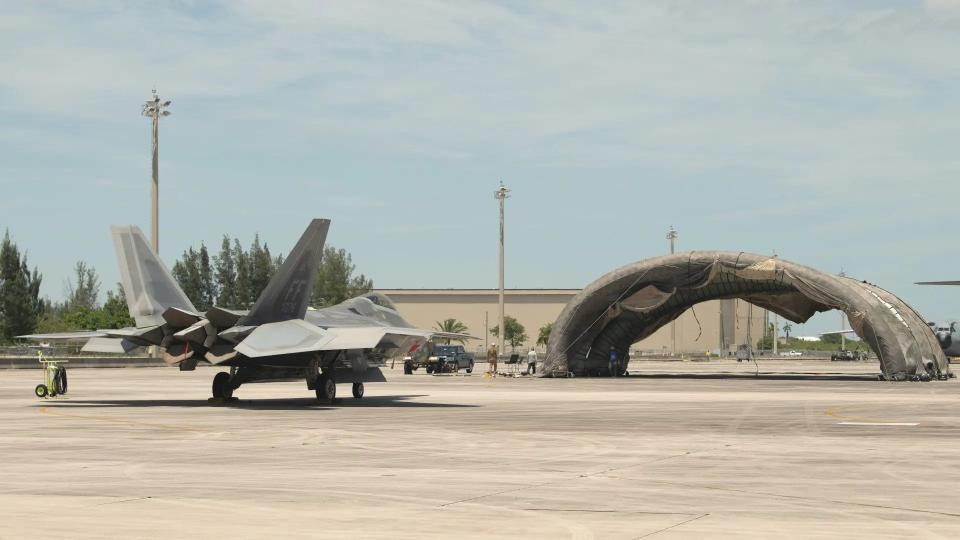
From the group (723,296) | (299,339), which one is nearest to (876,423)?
(299,339)

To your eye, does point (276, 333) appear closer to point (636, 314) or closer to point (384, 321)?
point (384, 321)

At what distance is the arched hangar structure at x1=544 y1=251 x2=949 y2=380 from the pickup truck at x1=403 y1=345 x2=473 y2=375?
12398 mm

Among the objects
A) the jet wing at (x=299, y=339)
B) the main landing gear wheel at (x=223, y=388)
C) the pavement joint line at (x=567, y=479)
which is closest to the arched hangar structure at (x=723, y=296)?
the main landing gear wheel at (x=223, y=388)

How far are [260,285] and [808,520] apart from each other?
120 meters

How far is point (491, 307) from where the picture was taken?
597 ft

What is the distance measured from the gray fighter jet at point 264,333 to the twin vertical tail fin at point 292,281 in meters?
0.03

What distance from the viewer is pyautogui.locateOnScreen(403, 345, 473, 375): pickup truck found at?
217 feet

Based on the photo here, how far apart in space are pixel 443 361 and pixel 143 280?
36601 millimetres

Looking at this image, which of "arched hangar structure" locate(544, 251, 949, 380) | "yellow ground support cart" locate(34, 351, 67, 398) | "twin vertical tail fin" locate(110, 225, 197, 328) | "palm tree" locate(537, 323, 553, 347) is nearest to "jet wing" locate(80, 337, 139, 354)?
"twin vertical tail fin" locate(110, 225, 197, 328)

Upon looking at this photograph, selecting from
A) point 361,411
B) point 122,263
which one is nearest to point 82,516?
point 361,411

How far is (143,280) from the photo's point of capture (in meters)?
31.2

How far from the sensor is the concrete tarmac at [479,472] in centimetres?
1012

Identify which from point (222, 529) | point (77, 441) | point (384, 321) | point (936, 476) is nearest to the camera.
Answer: point (222, 529)

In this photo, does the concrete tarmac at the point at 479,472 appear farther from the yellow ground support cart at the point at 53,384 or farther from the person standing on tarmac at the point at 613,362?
the person standing on tarmac at the point at 613,362
